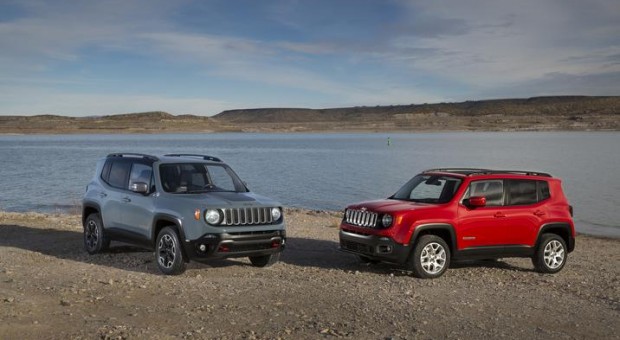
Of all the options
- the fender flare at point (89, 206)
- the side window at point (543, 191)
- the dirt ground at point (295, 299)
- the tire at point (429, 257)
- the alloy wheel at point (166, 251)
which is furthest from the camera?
the fender flare at point (89, 206)

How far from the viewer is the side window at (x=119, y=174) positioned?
11.6 meters

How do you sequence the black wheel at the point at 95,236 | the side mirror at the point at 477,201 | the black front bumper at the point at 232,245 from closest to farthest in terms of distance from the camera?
1. the black front bumper at the point at 232,245
2. the side mirror at the point at 477,201
3. the black wheel at the point at 95,236

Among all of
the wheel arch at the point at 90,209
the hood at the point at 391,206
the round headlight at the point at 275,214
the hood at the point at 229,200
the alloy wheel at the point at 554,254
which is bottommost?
the alloy wheel at the point at 554,254

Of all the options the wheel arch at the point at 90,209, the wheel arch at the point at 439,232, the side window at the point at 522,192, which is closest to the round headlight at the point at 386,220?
the wheel arch at the point at 439,232

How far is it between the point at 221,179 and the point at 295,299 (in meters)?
3.34

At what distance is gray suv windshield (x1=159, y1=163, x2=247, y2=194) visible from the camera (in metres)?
10.7

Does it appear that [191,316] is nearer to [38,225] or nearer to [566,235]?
[566,235]

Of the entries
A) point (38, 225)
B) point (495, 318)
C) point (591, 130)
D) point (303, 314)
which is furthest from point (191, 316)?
point (591, 130)

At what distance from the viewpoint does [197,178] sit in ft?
36.2

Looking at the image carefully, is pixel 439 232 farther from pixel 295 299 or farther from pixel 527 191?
pixel 295 299

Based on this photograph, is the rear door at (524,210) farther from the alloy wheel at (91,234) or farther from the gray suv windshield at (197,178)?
the alloy wheel at (91,234)

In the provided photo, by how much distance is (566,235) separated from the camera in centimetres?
1163

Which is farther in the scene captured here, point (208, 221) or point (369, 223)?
point (369, 223)

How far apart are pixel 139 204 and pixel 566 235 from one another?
7.55 metres
